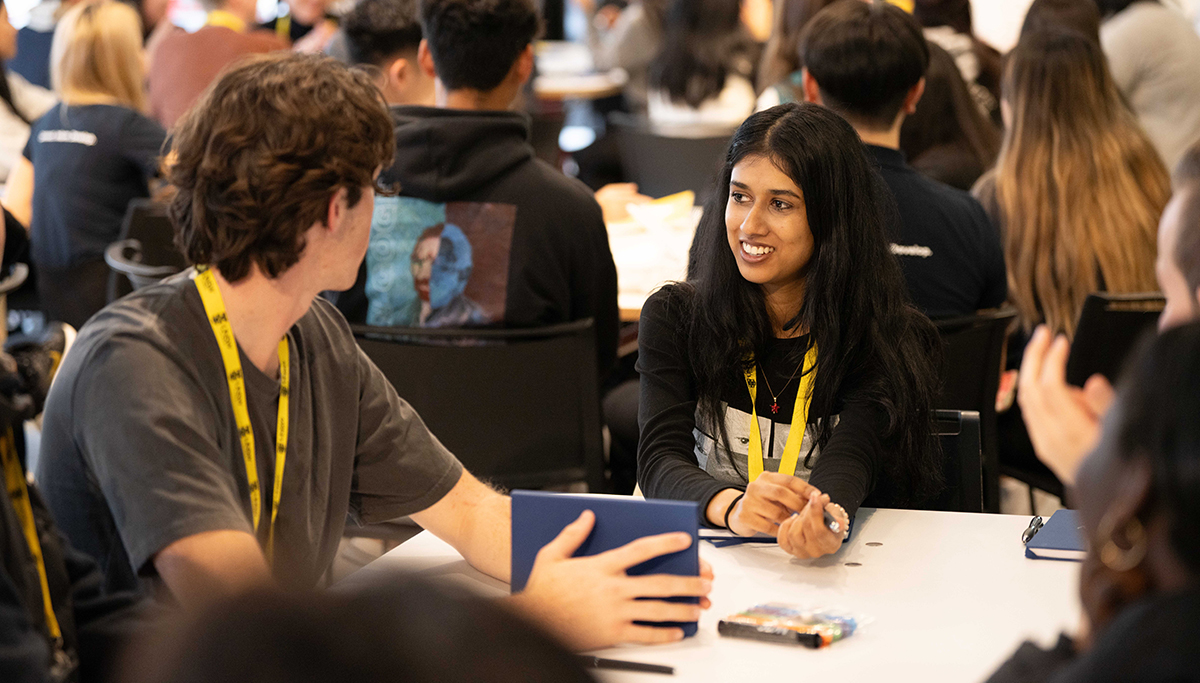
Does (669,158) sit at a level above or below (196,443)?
below

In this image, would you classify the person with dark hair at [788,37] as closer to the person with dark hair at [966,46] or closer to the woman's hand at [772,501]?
the person with dark hair at [966,46]

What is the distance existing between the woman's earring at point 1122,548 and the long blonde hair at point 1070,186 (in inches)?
94.5

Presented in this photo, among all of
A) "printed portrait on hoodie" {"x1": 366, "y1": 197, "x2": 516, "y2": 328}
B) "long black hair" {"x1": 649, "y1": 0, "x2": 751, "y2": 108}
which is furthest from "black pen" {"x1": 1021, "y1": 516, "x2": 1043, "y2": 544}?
"long black hair" {"x1": 649, "y1": 0, "x2": 751, "y2": 108}

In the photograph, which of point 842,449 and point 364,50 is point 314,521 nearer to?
point 842,449

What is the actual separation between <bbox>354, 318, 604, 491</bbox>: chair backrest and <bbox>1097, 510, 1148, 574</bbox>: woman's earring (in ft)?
5.71

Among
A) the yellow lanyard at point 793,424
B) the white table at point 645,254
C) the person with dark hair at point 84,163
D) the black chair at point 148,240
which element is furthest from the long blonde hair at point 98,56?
the yellow lanyard at point 793,424

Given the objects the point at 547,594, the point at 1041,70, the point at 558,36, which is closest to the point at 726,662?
the point at 547,594

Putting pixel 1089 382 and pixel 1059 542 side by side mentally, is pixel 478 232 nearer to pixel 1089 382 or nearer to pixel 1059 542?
pixel 1059 542

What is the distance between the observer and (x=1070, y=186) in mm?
3043

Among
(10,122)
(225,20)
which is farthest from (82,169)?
(225,20)

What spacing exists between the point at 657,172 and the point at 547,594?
3651 mm

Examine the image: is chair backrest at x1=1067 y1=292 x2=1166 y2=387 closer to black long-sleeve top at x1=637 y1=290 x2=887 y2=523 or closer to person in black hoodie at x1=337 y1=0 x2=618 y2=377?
black long-sleeve top at x1=637 y1=290 x2=887 y2=523

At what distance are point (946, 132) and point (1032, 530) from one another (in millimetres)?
2514

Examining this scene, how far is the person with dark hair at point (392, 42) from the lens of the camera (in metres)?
3.48
